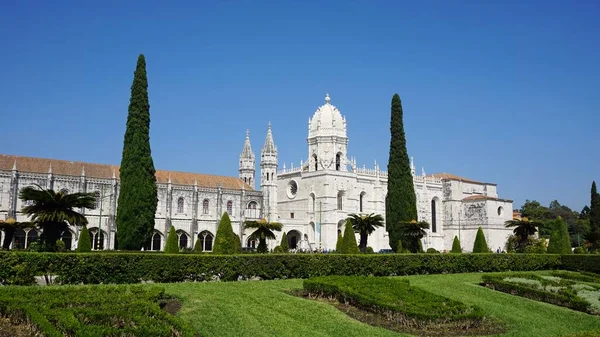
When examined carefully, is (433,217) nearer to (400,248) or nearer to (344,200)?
(344,200)

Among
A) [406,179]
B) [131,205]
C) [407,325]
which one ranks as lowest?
[407,325]

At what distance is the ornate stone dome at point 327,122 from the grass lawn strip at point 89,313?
55.1m

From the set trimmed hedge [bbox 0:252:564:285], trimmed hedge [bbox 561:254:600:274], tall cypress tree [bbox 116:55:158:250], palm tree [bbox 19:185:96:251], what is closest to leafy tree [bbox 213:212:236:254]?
tall cypress tree [bbox 116:55:158:250]

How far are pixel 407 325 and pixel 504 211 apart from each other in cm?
6783

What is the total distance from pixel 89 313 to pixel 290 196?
199 ft

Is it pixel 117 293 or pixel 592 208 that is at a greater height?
pixel 592 208

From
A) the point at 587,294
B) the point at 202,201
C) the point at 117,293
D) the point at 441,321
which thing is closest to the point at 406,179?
the point at 587,294

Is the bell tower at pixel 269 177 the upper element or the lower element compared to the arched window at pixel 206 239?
upper

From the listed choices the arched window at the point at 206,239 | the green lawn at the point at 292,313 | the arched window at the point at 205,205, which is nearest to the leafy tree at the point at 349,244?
the green lawn at the point at 292,313

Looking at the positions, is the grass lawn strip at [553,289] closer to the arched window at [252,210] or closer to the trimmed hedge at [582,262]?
the trimmed hedge at [582,262]

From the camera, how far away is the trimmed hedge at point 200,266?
18.4 m

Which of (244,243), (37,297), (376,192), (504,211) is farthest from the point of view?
(504,211)

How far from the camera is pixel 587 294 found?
73.4ft

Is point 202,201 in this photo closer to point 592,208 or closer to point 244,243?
point 244,243
